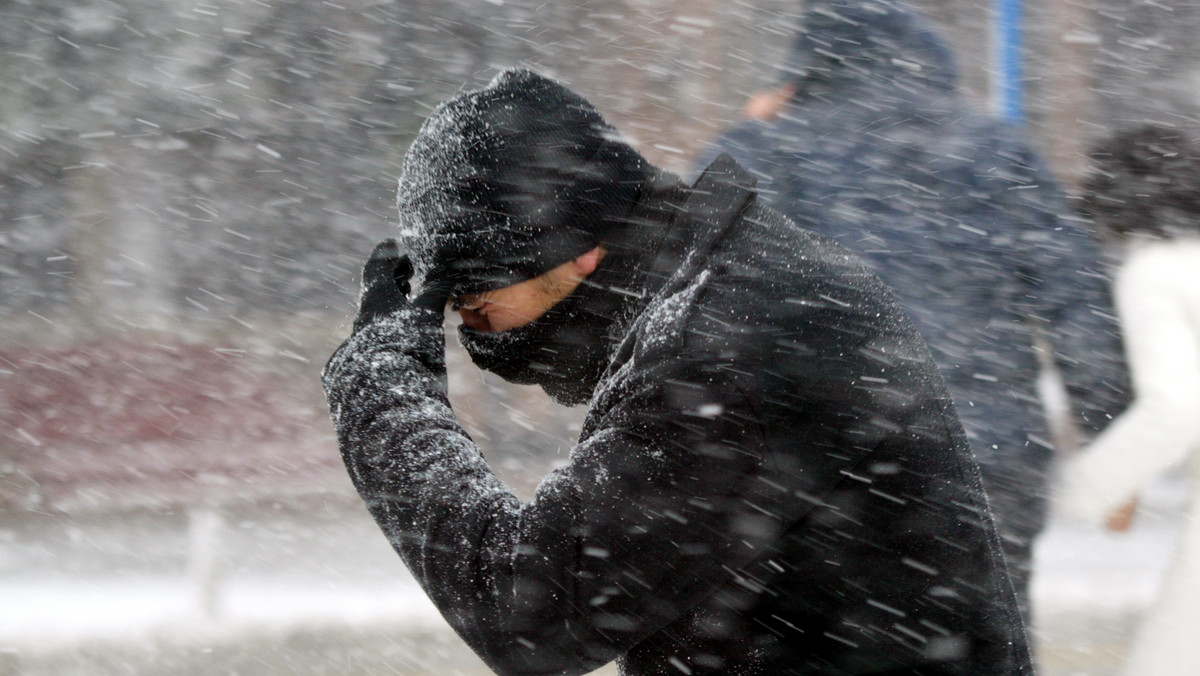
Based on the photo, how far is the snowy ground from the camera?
4406 mm

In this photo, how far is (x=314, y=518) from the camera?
6.33m

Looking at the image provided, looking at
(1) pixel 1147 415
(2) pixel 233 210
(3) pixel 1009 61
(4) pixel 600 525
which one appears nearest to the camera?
(4) pixel 600 525

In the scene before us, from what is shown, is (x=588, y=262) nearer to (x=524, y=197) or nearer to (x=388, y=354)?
(x=524, y=197)

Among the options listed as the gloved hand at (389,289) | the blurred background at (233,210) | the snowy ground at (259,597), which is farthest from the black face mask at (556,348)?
the blurred background at (233,210)

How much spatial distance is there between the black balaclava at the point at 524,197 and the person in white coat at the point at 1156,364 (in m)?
1.55

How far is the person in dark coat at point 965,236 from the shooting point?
86.1 inches

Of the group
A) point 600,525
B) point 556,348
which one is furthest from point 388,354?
point 600,525

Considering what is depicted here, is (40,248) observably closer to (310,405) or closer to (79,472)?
(79,472)

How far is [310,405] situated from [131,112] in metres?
2.19

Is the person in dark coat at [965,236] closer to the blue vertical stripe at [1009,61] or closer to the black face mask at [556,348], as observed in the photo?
the black face mask at [556,348]

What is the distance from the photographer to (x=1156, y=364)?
8.30ft

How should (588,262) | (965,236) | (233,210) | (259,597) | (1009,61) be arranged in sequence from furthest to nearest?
(233,210) → (1009,61) → (259,597) → (965,236) → (588,262)

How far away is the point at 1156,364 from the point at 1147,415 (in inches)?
4.7

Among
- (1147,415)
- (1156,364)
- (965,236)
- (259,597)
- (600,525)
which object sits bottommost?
(259,597)
